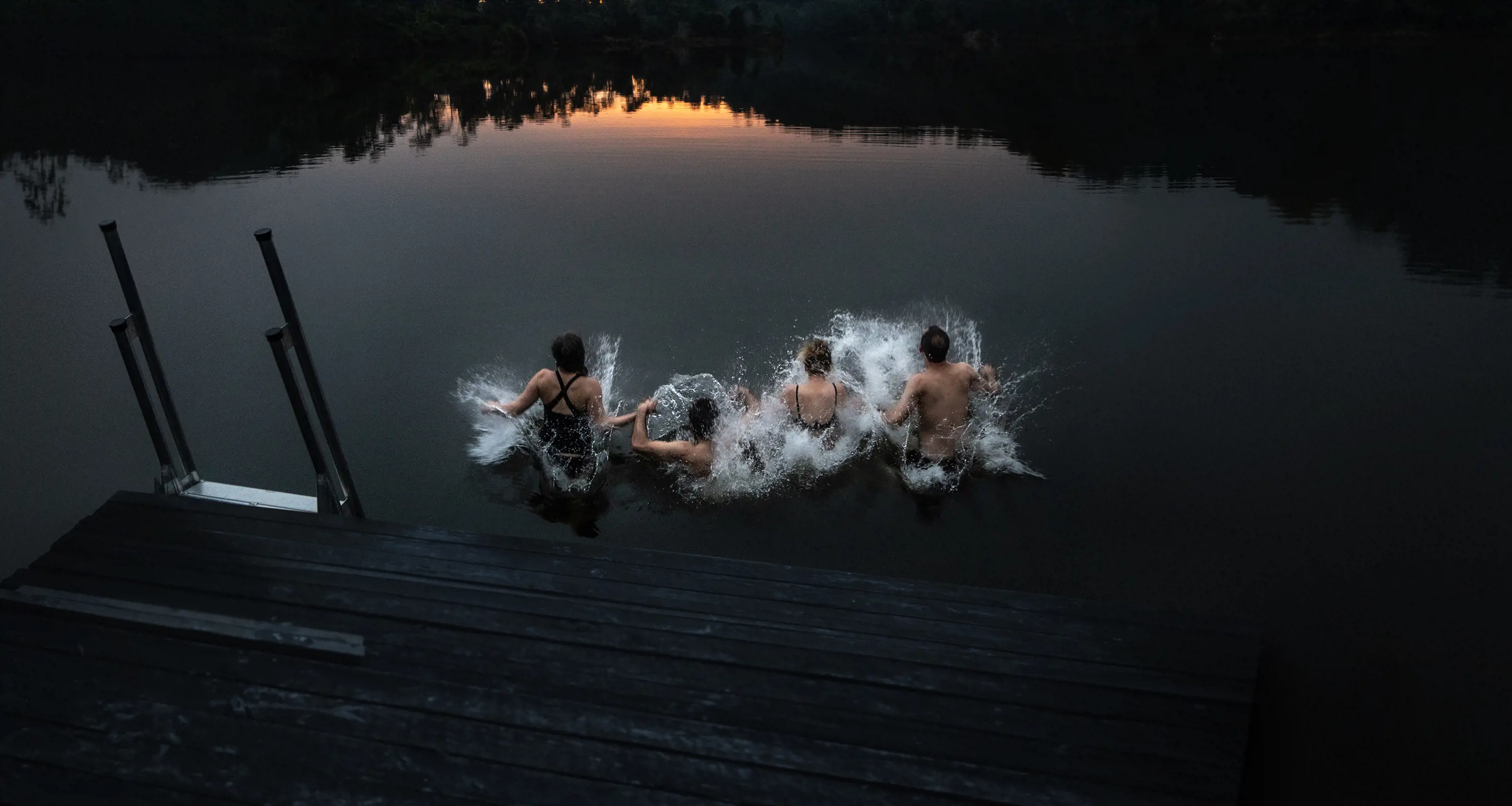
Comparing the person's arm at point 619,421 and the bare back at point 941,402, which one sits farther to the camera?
the person's arm at point 619,421

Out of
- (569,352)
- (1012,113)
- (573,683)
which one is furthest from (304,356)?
(1012,113)

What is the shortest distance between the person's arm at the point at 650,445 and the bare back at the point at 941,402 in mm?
1625

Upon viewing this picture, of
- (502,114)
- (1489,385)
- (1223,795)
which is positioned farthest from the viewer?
(502,114)

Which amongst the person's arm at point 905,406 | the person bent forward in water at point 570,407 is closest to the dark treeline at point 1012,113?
the person's arm at point 905,406

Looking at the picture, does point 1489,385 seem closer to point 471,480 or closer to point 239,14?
point 471,480

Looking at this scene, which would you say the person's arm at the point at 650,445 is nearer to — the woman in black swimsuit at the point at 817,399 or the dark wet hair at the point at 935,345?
the woman in black swimsuit at the point at 817,399

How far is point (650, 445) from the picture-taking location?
784cm

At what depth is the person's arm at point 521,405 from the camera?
763 cm

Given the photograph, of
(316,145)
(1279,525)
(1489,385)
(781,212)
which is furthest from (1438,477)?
(316,145)

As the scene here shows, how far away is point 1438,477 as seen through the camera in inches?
299

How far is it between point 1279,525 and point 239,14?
44847 millimetres

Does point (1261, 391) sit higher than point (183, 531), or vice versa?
point (183, 531)

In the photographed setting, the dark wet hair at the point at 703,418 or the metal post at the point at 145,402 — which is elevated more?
the metal post at the point at 145,402

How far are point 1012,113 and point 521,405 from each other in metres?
21.7
